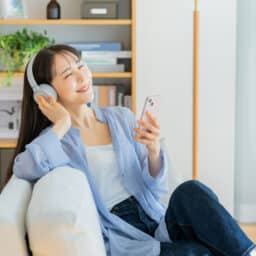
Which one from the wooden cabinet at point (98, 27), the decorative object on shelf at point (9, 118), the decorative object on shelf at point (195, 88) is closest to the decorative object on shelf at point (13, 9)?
the wooden cabinet at point (98, 27)

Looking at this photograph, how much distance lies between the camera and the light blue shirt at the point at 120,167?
1753mm

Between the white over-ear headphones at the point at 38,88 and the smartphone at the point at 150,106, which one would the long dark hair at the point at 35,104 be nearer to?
the white over-ear headphones at the point at 38,88

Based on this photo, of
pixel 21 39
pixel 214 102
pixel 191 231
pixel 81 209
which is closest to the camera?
pixel 81 209

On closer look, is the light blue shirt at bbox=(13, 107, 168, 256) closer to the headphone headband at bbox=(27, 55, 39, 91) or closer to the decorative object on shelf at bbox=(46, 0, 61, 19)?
the headphone headband at bbox=(27, 55, 39, 91)

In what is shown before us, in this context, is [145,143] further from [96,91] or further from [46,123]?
[96,91]

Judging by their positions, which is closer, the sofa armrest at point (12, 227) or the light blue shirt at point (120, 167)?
the sofa armrest at point (12, 227)

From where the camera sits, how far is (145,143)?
1.90 m

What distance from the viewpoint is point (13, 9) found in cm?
301

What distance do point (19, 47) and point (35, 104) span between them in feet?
3.23

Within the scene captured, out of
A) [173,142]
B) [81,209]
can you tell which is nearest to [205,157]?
[173,142]

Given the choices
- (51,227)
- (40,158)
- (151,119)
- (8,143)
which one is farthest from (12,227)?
(8,143)

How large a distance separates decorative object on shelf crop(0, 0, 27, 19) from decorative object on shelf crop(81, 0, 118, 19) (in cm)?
33

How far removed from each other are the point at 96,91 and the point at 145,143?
3.86ft

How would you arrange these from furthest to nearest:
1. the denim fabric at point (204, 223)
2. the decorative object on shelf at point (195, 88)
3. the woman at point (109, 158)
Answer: the decorative object on shelf at point (195, 88)
the woman at point (109, 158)
the denim fabric at point (204, 223)
